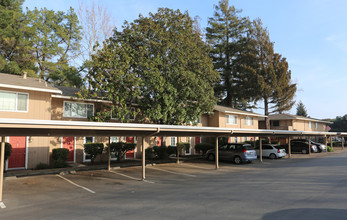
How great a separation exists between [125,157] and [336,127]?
3240 inches

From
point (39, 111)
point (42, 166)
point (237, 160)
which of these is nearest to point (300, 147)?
point (237, 160)

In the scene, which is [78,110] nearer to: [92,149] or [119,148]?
[92,149]

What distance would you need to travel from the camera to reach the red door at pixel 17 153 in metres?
15.5

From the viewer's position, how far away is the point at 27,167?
51.9 feet

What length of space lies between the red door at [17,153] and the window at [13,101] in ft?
6.46

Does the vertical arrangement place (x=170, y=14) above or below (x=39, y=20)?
below

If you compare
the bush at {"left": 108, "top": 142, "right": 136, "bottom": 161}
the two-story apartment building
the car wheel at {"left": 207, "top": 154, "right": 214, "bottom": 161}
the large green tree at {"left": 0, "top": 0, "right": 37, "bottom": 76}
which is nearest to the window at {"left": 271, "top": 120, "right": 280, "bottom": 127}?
the car wheel at {"left": 207, "top": 154, "right": 214, "bottom": 161}

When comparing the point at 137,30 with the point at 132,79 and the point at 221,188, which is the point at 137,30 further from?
the point at 221,188

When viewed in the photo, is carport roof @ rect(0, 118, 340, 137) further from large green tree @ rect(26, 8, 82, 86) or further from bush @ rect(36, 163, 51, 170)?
large green tree @ rect(26, 8, 82, 86)

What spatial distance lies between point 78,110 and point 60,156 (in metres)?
3.92

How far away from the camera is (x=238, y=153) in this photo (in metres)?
20.1

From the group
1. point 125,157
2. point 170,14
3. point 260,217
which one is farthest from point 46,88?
point 260,217

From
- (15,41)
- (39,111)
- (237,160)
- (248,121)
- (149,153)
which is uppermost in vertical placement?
(15,41)

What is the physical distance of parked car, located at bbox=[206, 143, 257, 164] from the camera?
64.6 feet
